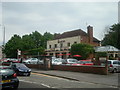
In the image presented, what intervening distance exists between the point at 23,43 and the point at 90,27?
2820 centimetres

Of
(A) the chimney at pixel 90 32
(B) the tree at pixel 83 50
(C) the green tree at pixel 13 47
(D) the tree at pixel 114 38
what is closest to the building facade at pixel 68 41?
(A) the chimney at pixel 90 32

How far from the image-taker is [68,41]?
5934 centimetres

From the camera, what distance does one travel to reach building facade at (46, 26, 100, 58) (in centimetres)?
5647

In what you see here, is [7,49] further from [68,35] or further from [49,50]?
[68,35]

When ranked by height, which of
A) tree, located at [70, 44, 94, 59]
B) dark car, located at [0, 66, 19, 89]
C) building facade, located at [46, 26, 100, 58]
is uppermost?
building facade, located at [46, 26, 100, 58]

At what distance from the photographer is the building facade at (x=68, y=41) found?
56.5 m

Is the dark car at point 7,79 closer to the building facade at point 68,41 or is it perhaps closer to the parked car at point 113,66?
the parked car at point 113,66

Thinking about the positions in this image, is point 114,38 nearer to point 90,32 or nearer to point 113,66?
point 90,32

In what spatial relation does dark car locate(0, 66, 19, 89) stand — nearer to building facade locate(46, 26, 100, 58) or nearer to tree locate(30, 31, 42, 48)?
building facade locate(46, 26, 100, 58)

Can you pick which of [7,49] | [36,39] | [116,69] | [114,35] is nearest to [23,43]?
[7,49]

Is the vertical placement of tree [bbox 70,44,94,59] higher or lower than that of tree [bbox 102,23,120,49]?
lower

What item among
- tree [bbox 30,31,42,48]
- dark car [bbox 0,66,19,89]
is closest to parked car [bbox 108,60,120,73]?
dark car [bbox 0,66,19,89]

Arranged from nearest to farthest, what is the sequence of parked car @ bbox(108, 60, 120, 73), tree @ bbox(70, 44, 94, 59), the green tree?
parked car @ bbox(108, 60, 120, 73), tree @ bbox(70, 44, 94, 59), the green tree

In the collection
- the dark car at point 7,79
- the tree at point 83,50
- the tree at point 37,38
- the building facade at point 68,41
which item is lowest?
the dark car at point 7,79
